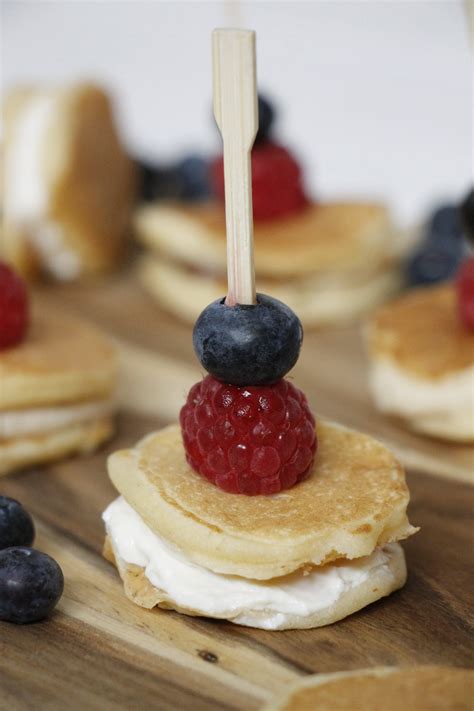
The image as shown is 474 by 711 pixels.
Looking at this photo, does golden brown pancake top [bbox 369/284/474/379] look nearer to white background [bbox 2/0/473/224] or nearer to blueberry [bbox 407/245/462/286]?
blueberry [bbox 407/245/462/286]

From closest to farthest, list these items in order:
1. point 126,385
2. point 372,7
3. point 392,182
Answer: point 126,385
point 392,182
point 372,7

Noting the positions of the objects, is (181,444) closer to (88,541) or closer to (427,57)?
(88,541)

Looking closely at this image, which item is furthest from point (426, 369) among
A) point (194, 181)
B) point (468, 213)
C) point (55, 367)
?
point (194, 181)

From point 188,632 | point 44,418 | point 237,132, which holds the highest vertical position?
point 237,132

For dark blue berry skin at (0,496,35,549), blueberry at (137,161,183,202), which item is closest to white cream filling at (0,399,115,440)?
dark blue berry skin at (0,496,35,549)

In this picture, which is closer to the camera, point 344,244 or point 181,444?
point 181,444

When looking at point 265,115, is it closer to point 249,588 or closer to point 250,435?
point 250,435

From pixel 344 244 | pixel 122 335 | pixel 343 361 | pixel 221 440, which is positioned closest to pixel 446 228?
pixel 344 244
